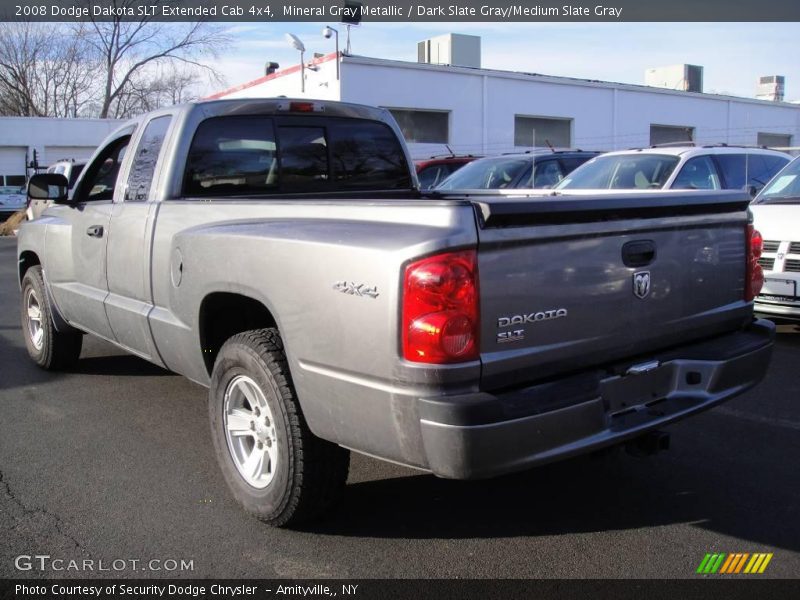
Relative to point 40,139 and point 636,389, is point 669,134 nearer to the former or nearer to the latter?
point 636,389

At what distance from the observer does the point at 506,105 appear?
78.3 ft

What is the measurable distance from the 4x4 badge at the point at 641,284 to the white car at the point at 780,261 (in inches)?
146

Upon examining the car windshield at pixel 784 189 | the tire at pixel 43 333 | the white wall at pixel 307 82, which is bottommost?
the tire at pixel 43 333

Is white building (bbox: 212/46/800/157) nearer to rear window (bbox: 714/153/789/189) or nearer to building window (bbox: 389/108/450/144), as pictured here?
building window (bbox: 389/108/450/144)

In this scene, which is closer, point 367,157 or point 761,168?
point 367,157

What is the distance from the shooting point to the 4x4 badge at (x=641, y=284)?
336 centimetres

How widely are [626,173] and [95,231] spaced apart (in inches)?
247

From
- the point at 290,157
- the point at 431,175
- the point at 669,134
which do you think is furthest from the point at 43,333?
the point at 669,134

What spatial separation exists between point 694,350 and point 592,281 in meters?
0.82

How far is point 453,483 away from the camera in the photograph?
4.21 meters

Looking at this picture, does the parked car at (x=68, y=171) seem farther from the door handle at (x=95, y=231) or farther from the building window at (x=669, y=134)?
the building window at (x=669, y=134)

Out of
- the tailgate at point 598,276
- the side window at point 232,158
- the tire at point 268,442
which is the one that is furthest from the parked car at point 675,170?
the tire at point 268,442

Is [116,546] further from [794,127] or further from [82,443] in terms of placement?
[794,127]

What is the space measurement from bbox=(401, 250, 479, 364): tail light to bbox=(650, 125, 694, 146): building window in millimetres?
25999
